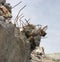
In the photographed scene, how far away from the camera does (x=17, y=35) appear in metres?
26.6

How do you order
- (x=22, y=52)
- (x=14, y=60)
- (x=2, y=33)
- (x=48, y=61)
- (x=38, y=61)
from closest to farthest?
(x=2, y=33), (x=14, y=60), (x=22, y=52), (x=38, y=61), (x=48, y=61)

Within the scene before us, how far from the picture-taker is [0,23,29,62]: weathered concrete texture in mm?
23812

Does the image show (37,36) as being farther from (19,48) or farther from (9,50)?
(9,50)

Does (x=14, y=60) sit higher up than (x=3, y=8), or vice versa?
(x=3, y=8)

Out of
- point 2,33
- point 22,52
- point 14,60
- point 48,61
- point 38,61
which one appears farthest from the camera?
point 48,61

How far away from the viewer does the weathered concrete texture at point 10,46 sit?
23812mm

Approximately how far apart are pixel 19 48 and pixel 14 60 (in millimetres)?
1488

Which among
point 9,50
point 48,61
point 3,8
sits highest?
point 3,8

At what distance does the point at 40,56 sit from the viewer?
40.6 meters

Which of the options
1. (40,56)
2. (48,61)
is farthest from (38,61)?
(48,61)

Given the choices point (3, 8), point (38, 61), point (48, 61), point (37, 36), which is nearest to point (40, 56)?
point (38, 61)

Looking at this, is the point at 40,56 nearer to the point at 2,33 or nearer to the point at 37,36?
the point at 37,36

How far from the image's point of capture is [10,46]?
2483cm

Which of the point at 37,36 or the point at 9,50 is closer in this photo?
the point at 9,50
